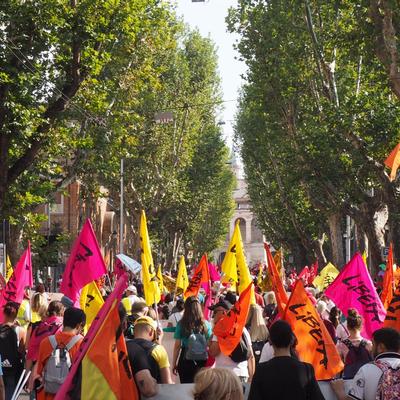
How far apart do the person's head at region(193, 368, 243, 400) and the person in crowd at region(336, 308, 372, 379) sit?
13.0 ft

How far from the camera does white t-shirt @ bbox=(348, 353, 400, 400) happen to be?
679 cm

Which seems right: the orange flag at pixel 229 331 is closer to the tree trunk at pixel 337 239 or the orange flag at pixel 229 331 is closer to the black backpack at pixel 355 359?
the black backpack at pixel 355 359

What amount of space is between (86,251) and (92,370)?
5.83 m

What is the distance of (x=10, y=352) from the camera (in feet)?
33.2

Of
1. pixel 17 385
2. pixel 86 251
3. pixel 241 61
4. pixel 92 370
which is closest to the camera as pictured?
pixel 92 370

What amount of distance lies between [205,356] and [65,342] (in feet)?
8.26

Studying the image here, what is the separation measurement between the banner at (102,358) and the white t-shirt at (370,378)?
156 centimetres

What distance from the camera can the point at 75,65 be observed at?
75.7 feet

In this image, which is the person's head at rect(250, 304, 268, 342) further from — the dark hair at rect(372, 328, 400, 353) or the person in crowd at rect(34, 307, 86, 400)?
the dark hair at rect(372, 328, 400, 353)

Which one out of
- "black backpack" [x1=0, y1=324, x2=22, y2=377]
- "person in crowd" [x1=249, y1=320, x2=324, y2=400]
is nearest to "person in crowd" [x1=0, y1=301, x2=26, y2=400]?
"black backpack" [x1=0, y1=324, x2=22, y2=377]

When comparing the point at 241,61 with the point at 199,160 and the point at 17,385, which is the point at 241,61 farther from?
the point at 17,385

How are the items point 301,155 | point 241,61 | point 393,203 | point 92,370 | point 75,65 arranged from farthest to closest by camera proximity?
1. point 241,61
2. point 301,155
3. point 393,203
4. point 75,65
5. point 92,370

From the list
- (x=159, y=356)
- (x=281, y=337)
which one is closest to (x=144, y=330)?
(x=159, y=356)

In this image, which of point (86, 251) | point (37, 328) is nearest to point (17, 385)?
point (37, 328)
